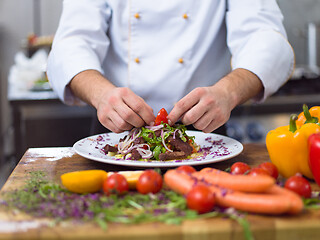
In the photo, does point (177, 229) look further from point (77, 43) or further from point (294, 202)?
point (77, 43)

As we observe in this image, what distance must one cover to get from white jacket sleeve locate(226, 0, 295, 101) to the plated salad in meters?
0.46

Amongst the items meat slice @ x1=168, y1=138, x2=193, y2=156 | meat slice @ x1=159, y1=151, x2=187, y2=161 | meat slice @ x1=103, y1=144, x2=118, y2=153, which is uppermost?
meat slice @ x1=168, y1=138, x2=193, y2=156

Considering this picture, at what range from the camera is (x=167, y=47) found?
78.4 inches

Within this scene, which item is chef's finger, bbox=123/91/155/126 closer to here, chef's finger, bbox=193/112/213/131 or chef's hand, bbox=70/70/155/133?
chef's hand, bbox=70/70/155/133

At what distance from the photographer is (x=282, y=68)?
1.80m

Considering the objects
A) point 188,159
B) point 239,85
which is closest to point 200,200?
point 188,159

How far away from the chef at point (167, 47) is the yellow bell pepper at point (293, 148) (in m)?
0.40

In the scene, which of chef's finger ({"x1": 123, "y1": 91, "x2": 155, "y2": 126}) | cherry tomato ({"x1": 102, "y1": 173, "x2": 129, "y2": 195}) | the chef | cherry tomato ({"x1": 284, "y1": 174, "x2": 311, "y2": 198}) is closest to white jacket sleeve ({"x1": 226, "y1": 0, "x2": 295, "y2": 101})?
the chef

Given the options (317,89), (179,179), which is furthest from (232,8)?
(317,89)

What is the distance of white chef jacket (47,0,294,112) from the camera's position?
73.7 inches

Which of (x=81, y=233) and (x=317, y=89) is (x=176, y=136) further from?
(x=317, y=89)

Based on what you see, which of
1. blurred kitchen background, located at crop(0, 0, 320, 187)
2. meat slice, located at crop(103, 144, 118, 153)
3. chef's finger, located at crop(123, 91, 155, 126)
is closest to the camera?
chef's finger, located at crop(123, 91, 155, 126)

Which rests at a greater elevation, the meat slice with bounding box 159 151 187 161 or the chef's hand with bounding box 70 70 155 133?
the chef's hand with bounding box 70 70 155 133

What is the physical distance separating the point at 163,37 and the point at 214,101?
0.63 meters
